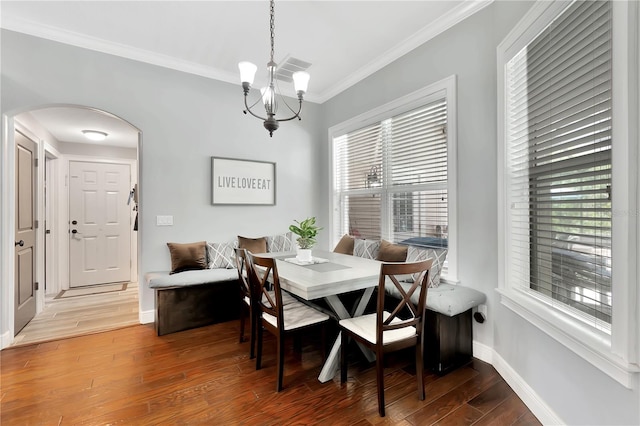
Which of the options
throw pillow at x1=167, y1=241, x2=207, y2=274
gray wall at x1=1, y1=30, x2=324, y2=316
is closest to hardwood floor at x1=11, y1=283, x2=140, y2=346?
gray wall at x1=1, y1=30, x2=324, y2=316

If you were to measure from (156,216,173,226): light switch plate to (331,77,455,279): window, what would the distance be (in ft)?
7.01

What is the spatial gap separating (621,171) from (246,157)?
353cm

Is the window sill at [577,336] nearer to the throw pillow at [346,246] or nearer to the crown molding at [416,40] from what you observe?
the throw pillow at [346,246]

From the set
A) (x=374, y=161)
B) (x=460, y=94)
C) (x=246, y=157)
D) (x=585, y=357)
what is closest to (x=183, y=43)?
(x=246, y=157)

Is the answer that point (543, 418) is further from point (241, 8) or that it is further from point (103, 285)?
point (103, 285)

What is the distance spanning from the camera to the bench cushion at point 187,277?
2.91 meters

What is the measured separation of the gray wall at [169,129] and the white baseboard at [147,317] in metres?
0.07

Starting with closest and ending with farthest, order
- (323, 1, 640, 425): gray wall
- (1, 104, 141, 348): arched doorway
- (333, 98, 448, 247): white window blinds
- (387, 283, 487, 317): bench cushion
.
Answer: (323, 1, 640, 425): gray wall < (387, 283, 487, 317): bench cushion < (1, 104, 141, 348): arched doorway < (333, 98, 448, 247): white window blinds

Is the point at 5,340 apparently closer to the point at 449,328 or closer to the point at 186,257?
the point at 186,257

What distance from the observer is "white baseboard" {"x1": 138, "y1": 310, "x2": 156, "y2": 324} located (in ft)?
10.6

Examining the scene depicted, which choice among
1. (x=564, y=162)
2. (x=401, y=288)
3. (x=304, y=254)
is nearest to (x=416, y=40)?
(x=564, y=162)

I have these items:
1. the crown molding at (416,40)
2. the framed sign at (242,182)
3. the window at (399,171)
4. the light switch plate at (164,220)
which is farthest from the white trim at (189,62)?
the light switch plate at (164,220)

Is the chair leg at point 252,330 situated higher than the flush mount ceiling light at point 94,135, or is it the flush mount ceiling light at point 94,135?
the flush mount ceiling light at point 94,135

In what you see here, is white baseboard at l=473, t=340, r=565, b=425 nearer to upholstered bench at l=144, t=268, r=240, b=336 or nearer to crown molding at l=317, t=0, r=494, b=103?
upholstered bench at l=144, t=268, r=240, b=336
